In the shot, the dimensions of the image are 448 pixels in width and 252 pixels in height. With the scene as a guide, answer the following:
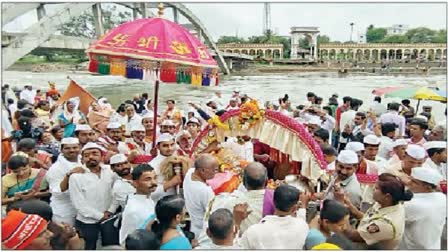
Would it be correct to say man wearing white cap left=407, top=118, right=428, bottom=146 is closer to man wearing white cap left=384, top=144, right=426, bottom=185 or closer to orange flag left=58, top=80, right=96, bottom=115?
man wearing white cap left=384, top=144, right=426, bottom=185

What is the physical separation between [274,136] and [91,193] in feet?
5.30

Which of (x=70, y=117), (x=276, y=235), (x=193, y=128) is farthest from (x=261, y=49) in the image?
(x=276, y=235)

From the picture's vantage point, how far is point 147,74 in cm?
441

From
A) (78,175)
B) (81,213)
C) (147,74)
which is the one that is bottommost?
(81,213)

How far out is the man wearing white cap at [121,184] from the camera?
363 centimetres

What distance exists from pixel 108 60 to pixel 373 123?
3.49 meters

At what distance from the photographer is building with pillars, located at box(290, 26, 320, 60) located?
7806cm

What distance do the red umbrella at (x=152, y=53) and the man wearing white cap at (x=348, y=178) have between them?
56.5 inches

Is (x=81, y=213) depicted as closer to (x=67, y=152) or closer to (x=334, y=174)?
(x=67, y=152)

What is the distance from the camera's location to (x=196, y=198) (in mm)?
3412

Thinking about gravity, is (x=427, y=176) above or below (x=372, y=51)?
above


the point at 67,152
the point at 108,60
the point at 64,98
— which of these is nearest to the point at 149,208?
the point at 67,152

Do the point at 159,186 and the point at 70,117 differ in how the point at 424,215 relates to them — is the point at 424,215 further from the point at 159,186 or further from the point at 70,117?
the point at 70,117

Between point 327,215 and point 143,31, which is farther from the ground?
point 143,31
